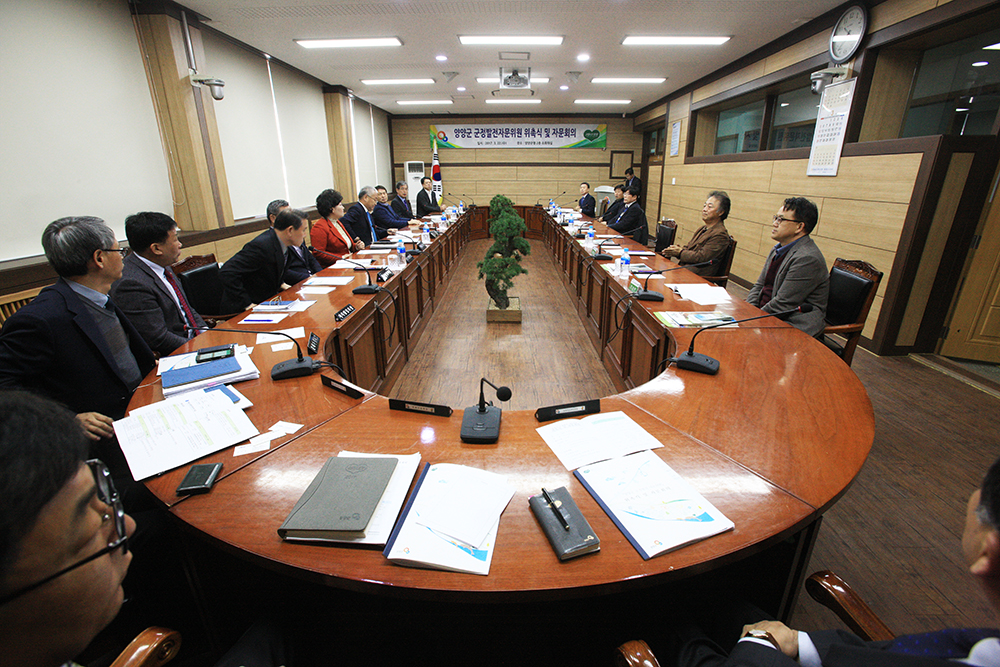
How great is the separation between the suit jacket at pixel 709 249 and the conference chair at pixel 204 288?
3.42 meters

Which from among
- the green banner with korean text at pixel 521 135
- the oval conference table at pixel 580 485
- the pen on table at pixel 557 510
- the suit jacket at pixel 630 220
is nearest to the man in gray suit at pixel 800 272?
the oval conference table at pixel 580 485

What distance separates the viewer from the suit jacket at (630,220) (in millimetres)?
5836

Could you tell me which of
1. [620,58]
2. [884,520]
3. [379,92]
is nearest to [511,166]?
[379,92]

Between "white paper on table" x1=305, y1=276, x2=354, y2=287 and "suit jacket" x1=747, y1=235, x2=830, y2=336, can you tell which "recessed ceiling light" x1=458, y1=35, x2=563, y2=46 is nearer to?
"white paper on table" x1=305, y1=276, x2=354, y2=287

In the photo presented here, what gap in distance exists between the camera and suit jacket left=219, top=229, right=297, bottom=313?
275cm

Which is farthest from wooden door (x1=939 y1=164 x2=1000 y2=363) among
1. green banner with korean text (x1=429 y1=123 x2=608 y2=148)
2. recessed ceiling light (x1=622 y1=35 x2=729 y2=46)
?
green banner with korean text (x1=429 y1=123 x2=608 y2=148)

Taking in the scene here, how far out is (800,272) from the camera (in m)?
2.35

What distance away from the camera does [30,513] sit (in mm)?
481

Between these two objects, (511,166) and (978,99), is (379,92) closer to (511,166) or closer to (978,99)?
(511,166)

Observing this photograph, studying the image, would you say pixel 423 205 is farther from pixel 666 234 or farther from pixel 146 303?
pixel 146 303

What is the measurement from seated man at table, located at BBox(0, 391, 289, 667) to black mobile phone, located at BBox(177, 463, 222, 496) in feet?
1.39

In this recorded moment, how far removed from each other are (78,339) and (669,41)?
222 inches

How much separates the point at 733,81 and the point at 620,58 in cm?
169

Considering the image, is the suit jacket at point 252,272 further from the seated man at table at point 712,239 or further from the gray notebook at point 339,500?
the seated man at table at point 712,239
